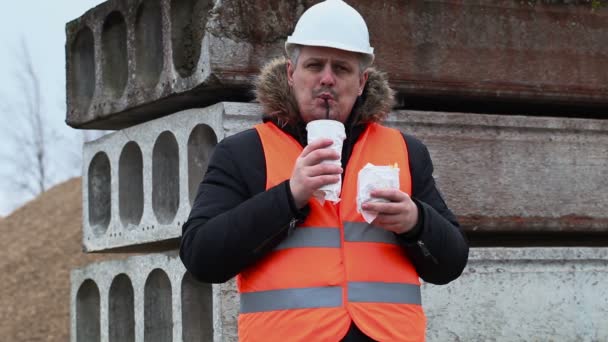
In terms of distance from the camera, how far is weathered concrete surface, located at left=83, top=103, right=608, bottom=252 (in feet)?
19.6

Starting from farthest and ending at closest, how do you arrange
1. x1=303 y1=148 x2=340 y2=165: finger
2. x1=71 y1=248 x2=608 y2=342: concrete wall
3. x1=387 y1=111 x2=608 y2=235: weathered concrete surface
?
1. x1=387 y1=111 x2=608 y2=235: weathered concrete surface
2. x1=71 y1=248 x2=608 y2=342: concrete wall
3. x1=303 y1=148 x2=340 y2=165: finger

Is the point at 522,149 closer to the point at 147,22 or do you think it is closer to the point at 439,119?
the point at 439,119

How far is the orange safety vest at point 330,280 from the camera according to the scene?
11.3 ft

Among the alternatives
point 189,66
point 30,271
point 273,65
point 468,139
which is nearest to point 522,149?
point 468,139

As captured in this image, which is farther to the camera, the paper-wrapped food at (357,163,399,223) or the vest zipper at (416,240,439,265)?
A: the vest zipper at (416,240,439,265)

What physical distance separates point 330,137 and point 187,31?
2646 millimetres

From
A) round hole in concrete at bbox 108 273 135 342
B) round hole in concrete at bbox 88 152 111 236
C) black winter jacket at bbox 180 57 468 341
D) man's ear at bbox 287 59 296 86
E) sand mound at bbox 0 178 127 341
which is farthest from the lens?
sand mound at bbox 0 178 127 341

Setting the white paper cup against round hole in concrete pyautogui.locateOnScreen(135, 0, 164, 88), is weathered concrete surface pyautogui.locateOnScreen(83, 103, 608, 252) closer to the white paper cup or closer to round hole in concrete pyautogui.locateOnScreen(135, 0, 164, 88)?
round hole in concrete pyautogui.locateOnScreen(135, 0, 164, 88)

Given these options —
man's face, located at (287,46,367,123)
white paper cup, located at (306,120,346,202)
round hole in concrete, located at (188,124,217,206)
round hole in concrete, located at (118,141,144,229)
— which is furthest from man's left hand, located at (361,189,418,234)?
round hole in concrete, located at (118,141,144,229)

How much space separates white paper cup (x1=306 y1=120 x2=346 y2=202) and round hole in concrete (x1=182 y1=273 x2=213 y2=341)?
2.44 metres

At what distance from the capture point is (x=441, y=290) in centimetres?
597

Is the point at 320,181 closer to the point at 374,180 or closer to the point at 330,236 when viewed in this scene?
the point at 374,180

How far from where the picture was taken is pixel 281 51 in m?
5.79

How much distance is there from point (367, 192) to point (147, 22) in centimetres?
302
